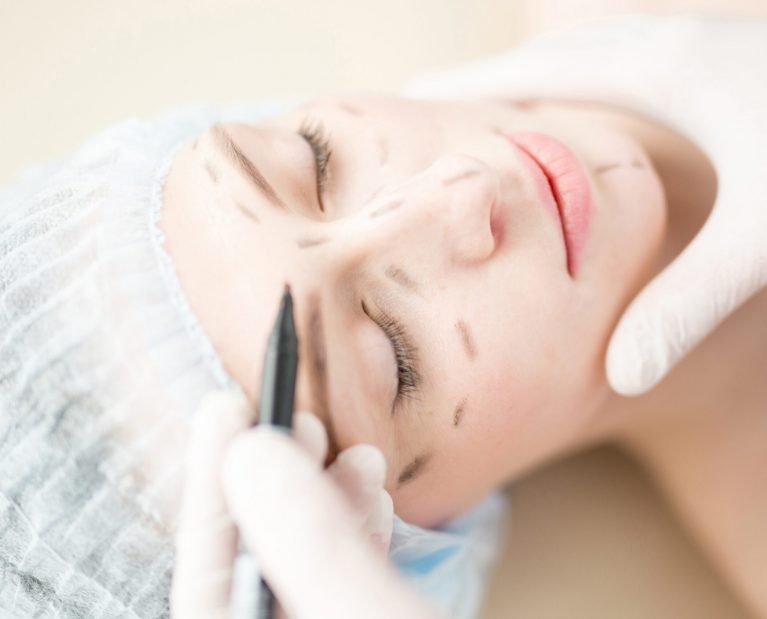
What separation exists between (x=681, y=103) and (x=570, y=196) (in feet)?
1.08

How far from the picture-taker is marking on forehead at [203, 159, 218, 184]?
0.86m

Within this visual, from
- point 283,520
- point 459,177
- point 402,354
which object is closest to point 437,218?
point 459,177

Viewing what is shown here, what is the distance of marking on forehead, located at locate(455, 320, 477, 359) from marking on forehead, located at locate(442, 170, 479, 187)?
0.52 feet

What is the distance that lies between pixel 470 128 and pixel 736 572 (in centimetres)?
81

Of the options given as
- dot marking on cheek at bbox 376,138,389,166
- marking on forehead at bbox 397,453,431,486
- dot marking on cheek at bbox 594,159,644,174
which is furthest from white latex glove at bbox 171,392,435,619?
dot marking on cheek at bbox 594,159,644,174

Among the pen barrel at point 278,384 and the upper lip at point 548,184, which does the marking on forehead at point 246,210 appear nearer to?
the pen barrel at point 278,384

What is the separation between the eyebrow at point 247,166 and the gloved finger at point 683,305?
469mm

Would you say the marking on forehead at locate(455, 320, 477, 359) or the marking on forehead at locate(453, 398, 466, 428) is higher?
the marking on forehead at locate(455, 320, 477, 359)

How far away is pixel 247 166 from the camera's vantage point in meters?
0.87

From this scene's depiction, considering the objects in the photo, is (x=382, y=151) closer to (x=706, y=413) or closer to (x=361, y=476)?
(x=361, y=476)

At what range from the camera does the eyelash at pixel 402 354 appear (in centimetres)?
86

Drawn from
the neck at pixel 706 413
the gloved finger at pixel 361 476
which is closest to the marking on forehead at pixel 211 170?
the gloved finger at pixel 361 476

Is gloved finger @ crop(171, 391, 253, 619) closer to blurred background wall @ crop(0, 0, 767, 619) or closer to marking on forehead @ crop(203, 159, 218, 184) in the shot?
marking on forehead @ crop(203, 159, 218, 184)

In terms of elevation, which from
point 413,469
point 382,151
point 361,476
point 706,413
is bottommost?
point 706,413
